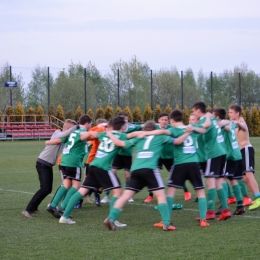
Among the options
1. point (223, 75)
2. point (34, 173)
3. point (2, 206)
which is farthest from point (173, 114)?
point (223, 75)

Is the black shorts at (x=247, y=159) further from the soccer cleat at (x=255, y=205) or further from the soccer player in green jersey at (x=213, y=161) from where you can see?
the soccer player in green jersey at (x=213, y=161)

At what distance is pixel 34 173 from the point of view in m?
18.1

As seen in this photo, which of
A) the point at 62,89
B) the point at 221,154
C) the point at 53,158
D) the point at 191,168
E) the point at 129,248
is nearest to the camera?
A: the point at 129,248

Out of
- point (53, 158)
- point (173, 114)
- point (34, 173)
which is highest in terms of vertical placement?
point (173, 114)

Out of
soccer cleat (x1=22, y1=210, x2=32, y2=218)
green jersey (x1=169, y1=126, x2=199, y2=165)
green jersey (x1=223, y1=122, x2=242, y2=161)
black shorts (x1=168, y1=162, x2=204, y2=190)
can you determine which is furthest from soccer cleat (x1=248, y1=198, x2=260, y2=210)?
soccer cleat (x1=22, y1=210, x2=32, y2=218)

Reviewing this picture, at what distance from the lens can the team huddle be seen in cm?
846

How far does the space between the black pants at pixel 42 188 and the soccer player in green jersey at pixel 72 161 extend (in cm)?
37

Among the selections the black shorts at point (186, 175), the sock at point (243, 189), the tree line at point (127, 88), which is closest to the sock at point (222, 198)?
the black shorts at point (186, 175)

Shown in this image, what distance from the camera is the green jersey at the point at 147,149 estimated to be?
8414mm

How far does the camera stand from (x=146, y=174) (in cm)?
837

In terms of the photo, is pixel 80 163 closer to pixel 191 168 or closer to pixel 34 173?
pixel 191 168

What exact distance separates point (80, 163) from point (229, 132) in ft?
8.65

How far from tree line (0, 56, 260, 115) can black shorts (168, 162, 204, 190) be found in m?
47.8

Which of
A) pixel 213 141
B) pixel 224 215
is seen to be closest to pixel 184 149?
pixel 213 141
